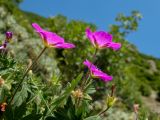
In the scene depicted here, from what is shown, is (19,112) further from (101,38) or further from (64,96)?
(101,38)

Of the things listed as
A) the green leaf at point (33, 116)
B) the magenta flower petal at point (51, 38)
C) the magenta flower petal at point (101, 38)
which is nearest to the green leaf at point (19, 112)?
the green leaf at point (33, 116)

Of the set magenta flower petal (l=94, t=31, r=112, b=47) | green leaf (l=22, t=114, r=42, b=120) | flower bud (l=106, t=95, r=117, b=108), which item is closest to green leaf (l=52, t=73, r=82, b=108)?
green leaf (l=22, t=114, r=42, b=120)

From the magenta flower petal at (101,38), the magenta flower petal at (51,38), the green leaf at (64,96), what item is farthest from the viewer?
the magenta flower petal at (101,38)

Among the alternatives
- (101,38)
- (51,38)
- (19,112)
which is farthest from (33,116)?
(101,38)

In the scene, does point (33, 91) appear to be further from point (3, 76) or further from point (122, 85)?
point (122, 85)

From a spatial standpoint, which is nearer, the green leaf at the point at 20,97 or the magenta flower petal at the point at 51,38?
the green leaf at the point at 20,97

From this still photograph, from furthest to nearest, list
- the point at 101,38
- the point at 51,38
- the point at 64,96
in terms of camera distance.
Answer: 1. the point at 101,38
2. the point at 51,38
3. the point at 64,96

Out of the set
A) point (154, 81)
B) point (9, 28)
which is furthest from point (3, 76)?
point (154, 81)

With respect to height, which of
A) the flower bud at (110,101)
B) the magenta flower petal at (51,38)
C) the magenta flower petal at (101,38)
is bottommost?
the flower bud at (110,101)

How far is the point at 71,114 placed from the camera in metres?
1.73

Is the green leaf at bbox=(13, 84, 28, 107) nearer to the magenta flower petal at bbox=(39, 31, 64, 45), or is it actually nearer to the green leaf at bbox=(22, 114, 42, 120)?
the green leaf at bbox=(22, 114, 42, 120)

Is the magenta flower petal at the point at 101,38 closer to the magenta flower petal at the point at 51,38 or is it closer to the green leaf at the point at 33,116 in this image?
the magenta flower petal at the point at 51,38

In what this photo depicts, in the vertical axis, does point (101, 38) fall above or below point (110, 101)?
above

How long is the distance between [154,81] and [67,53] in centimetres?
1974
